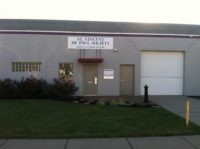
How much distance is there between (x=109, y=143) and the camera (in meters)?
10.8

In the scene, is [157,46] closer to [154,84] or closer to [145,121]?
[154,84]

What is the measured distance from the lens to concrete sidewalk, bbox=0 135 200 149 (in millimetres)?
10328

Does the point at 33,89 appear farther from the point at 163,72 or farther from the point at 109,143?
the point at 109,143

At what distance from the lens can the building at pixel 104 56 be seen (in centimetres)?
2680

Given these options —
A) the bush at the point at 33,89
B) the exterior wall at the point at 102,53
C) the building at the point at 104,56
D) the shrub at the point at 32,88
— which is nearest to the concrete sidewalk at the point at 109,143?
the bush at the point at 33,89

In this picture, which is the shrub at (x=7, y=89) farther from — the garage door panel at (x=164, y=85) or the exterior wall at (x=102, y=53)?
the garage door panel at (x=164, y=85)

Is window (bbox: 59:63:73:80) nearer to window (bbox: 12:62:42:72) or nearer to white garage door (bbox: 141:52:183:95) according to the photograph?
window (bbox: 12:62:42:72)

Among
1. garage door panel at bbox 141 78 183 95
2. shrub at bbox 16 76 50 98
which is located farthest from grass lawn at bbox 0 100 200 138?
garage door panel at bbox 141 78 183 95

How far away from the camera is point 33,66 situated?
26875mm

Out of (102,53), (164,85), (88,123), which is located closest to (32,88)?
(102,53)

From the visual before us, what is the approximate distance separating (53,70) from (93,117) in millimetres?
11811

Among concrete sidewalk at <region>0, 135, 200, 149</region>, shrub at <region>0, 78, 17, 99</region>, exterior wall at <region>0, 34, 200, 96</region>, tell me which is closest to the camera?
concrete sidewalk at <region>0, 135, 200, 149</region>

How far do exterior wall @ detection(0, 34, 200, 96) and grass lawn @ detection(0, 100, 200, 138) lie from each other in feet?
29.7

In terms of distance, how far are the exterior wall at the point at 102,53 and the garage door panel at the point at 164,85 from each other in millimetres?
521
